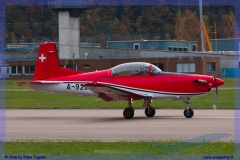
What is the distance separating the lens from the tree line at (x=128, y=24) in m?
50.9

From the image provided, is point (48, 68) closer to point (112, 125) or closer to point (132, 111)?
point (132, 111)

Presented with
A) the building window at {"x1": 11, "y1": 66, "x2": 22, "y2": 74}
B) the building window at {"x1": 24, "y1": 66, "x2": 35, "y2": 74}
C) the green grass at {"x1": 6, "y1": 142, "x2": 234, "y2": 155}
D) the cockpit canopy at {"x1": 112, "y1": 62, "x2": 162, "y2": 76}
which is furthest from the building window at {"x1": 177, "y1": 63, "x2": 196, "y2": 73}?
the green grass at {"x1": 6, "y1": 142, "x2": 234, "y2": 155}

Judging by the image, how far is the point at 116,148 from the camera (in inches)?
498

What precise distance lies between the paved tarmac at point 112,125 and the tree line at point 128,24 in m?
23.0

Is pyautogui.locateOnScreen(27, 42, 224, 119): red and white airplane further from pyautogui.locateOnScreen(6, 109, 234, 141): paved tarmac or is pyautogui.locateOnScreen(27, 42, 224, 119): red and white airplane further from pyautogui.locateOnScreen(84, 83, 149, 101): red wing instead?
pyautogui.locateOnScreen(6, 109, 234, 141): paved tarmac

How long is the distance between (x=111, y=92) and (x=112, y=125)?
2505 mm

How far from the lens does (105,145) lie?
1313 centimetres

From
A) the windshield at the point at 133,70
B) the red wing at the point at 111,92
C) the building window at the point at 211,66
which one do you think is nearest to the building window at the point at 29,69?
the building window at the point at 211,66

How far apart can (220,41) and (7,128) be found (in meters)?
56.8

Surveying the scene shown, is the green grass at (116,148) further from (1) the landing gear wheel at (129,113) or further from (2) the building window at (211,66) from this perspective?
(2) the building window at (211,66)

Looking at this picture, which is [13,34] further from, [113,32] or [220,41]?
[220,41]

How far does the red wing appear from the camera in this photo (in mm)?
19672

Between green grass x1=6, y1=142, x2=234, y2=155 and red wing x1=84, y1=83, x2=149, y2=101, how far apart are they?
6.25 metres

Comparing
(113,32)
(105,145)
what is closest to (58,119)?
(105,145)
